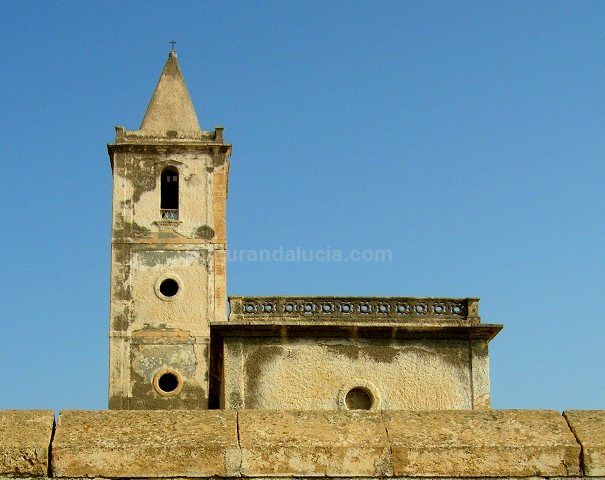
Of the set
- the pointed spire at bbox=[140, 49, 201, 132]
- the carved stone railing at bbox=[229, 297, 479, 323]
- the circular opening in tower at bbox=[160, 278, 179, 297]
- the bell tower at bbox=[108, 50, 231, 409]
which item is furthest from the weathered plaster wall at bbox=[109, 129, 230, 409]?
the carved stone railing at bbox=[229, 297, 479, 323]

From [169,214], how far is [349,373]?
12.7 meters

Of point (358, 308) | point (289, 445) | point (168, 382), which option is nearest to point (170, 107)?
point (168, 382)

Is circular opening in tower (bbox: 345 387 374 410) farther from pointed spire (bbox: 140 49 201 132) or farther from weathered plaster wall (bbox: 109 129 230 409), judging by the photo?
pointed spire (bbox: 140 49 201 132)

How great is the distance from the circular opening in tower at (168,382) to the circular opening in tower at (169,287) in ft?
8.31

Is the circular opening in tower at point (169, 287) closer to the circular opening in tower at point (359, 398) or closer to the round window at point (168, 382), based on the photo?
the round window at point (168, 382)

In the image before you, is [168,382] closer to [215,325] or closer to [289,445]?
[215,325]

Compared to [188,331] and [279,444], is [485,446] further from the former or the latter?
[188,331]

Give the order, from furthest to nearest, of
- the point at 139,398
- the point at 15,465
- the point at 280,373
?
the point at 139,398
the point at 280,373
the point at 15,465

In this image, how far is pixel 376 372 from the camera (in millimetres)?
21031

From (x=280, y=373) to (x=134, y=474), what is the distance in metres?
15.5

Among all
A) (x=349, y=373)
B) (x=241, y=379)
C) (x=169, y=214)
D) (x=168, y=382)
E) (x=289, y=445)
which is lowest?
(x=289, y=445)

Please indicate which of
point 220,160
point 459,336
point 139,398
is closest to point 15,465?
point 459,336

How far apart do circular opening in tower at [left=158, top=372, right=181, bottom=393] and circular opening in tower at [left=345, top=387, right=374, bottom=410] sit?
10.2 m

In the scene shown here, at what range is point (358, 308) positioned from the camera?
70.7 ft
